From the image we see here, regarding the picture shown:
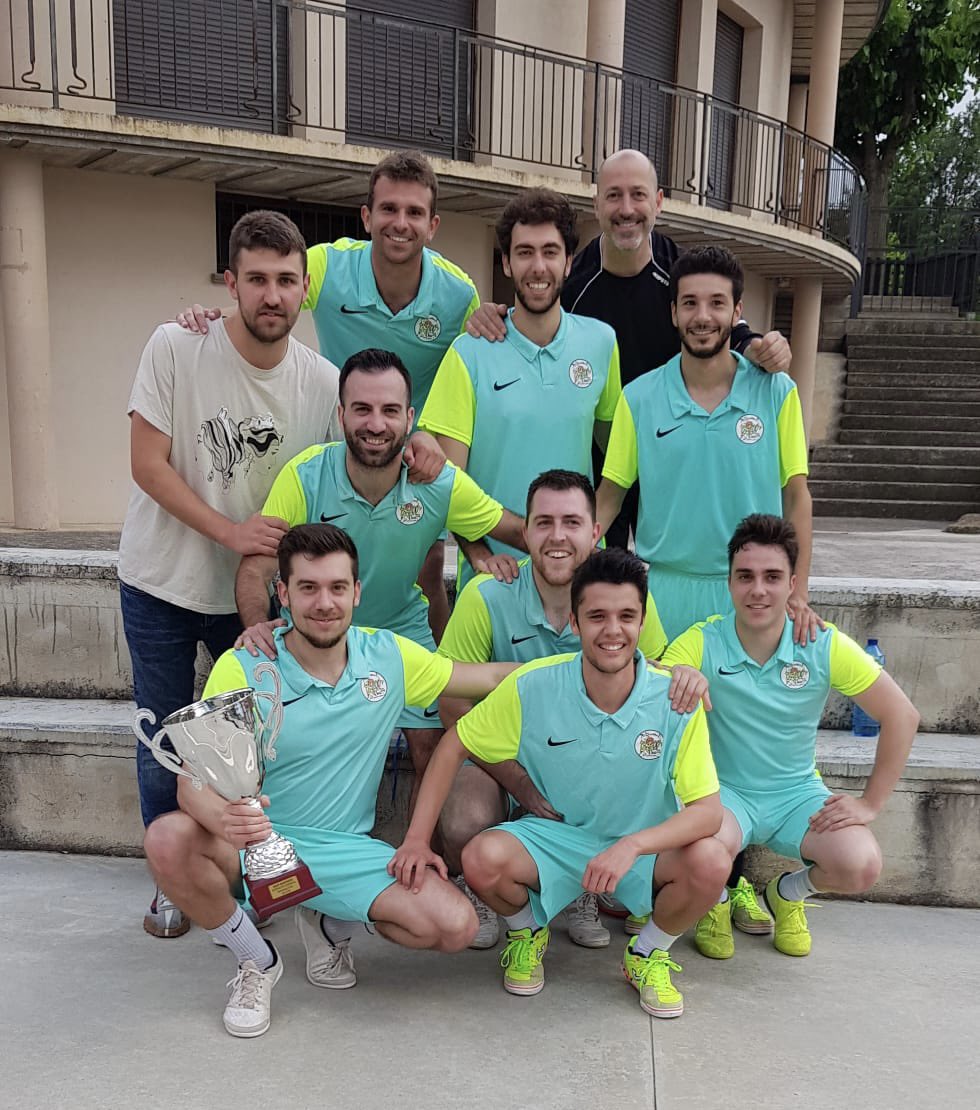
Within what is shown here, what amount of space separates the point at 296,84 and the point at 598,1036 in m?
9.80

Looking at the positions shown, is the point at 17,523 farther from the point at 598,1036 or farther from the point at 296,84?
the point at 598,1036

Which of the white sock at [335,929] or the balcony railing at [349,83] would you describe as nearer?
the white sock at [335,929]

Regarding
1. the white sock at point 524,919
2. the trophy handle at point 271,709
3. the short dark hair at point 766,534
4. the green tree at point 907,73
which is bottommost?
the white sock at point 524,919

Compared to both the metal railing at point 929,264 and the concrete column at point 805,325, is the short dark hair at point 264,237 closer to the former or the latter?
the concrete column at point 805,325

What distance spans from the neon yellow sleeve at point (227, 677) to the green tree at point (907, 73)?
20.0 metres

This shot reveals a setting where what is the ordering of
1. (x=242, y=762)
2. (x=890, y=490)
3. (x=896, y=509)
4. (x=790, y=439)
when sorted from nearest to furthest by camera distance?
(x=242, y=762) < (x=790, y=439) < (x=896, y=509) < (x=890, y=490)

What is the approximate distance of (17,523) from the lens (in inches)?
394

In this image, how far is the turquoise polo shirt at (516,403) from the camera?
11.9 ft

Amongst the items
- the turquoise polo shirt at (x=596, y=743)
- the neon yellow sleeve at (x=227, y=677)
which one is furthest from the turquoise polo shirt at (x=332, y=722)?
the turquoise polo shirt at (x=596, y=743)

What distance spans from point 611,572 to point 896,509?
410 inches

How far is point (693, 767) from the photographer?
3.03 metres

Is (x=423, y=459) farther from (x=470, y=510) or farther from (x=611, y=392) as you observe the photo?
(x=611, y=392)

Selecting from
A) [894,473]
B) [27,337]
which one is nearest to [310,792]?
[27,337]

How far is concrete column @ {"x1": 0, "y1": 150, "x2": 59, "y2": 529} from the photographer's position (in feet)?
31.1
